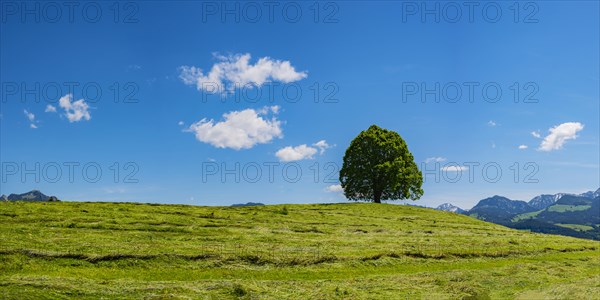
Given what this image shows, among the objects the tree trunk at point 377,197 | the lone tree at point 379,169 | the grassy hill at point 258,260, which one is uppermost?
the lone tree at point 379,169

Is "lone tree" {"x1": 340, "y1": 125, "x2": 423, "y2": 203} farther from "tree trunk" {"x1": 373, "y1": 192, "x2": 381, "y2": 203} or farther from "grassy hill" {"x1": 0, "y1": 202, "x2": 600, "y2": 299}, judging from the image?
"grassy hill" {"x1": 0, "y1": 202, "x2": 600, "y2": 299}

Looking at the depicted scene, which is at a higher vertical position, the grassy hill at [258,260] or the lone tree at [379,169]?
the lone tree at [379,169]

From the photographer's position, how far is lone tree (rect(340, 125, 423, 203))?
98.8 m

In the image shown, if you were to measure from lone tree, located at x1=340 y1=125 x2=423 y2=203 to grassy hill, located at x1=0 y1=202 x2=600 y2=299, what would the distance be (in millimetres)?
37753

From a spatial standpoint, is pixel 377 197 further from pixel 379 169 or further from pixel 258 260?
pixel 258 260

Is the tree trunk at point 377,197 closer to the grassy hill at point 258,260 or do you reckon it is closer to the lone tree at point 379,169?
the lone tree at point 379,169

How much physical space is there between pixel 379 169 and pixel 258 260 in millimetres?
65515

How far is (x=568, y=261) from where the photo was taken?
143 ft

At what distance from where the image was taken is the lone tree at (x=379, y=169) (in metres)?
98.8

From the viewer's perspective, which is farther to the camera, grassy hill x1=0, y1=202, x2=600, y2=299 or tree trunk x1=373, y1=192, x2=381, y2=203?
tree trunk x1=373, y1=192, x2=381, y2=203

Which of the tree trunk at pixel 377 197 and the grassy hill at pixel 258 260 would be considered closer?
the grassy hill at pixel 258 260

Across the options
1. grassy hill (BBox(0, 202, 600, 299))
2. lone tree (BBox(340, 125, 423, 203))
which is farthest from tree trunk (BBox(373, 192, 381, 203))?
grassy hill (BBox(0, 202, 600, 299))

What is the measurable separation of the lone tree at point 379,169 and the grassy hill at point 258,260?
37.8 metres

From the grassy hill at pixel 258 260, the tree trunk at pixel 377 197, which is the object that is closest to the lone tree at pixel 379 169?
the tree trunk at pixel 377 197
